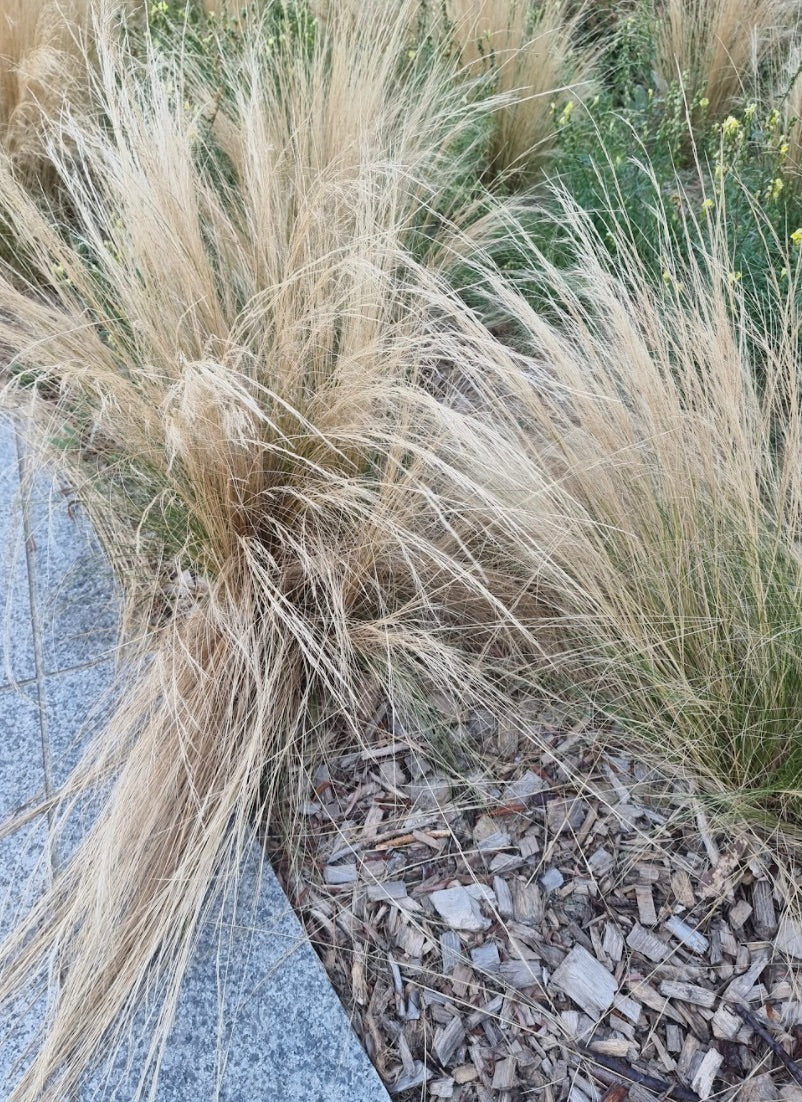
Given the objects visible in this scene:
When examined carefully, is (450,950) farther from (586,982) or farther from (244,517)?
(244,517)

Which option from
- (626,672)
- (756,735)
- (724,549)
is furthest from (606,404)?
(756,735)

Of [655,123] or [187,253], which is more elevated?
[187,253]

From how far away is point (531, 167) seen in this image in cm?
300

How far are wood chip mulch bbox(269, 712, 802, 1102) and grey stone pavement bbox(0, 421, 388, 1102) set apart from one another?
5 centimetres

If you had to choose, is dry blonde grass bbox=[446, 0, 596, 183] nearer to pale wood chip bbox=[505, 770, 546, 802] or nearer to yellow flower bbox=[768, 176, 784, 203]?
yellow flower bbox=[768, 176, 784, 203]

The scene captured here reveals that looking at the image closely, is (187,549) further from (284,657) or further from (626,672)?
(626,672)

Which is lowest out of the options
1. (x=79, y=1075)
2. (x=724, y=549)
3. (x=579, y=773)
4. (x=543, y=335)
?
(x=579, y=773)

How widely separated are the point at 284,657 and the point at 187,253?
35.5 inches

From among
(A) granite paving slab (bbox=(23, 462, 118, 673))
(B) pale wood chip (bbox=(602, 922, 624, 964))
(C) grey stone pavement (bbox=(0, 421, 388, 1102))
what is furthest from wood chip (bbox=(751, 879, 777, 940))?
(A) granite paving slab (bbox=(23, 462, 118, 673))

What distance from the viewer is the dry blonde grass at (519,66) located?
2928 mm

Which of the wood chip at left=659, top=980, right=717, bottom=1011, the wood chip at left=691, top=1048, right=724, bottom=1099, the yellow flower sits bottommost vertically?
the wood chip at left=691, top=1048, right=724, bottom=1099

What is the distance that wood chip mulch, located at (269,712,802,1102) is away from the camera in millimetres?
1296

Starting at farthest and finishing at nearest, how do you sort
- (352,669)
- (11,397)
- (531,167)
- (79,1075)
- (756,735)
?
1. (531,167)
2. (11,397)
3. (352,669)
4. (756,735)
5. (79,1075)

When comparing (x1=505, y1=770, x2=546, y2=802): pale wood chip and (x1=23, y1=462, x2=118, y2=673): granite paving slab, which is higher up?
(x1=23, y1=462, x2=118, y2=673): granite paving slab
